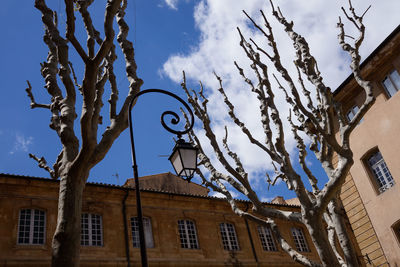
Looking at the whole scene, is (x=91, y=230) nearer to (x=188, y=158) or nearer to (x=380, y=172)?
(x=188, y=158)

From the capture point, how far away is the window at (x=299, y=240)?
23.5 meters

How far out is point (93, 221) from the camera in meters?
17.2

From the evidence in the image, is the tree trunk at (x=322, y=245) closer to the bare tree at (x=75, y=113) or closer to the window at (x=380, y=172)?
the bare tree at (x=75, y=113)

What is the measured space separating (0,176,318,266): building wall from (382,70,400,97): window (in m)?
10.7

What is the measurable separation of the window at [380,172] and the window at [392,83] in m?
2.56

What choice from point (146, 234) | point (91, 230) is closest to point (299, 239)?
point (146, 234)

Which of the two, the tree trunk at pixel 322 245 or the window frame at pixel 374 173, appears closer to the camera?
the tree trunk at pixel 322 245

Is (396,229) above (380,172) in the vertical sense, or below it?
below

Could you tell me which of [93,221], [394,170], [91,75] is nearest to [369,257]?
[394,170]

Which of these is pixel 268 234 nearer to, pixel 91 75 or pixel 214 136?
pixel 214 136

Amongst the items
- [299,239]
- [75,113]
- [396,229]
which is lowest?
[396,229]

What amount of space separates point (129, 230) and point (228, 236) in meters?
6.09

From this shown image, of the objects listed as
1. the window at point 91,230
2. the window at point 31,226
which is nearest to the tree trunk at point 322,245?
the window at point 91,230

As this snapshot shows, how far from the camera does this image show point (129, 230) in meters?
17.9
